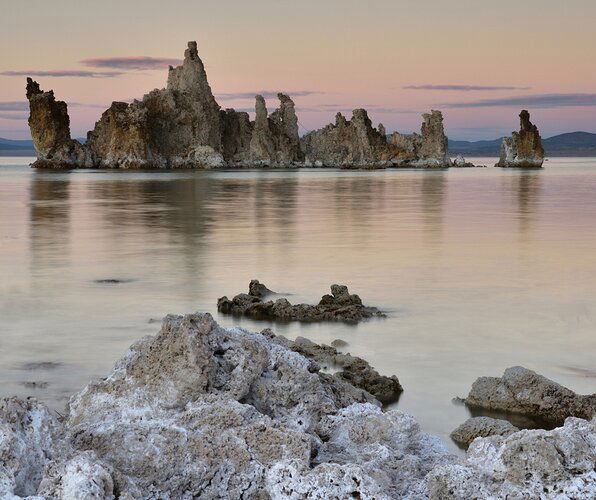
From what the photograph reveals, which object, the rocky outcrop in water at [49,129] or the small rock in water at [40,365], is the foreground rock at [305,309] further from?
the rocky outcrop in water at [49,129]

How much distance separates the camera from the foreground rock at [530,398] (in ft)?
18.8

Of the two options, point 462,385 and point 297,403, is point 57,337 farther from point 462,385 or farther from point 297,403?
point 297,403

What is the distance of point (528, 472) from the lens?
10.3 feet

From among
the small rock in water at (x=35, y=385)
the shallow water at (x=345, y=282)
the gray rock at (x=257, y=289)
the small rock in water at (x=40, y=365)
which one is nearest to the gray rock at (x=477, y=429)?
the shallow water at (x=345, y=282)

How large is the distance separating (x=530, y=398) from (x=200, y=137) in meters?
114

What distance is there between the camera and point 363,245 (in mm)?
16328

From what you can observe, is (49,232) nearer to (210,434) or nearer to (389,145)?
(210,434)

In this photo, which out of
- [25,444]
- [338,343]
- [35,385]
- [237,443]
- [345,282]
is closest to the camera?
[25,444]

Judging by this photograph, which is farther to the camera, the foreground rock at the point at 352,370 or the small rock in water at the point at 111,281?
the small rock in water at the point at 111,281

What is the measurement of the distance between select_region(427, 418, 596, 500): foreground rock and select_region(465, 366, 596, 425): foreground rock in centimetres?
254

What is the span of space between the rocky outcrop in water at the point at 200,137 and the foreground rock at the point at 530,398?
343 ft

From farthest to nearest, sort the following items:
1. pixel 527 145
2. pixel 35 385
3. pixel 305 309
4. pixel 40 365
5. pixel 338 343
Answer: pixel 527 145, pixel 305 309, pixel 338 343, pixel 40 365, pixel 35 385

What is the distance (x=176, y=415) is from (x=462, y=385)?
10.5 feet

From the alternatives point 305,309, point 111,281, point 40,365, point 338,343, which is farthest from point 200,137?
point 40,365
